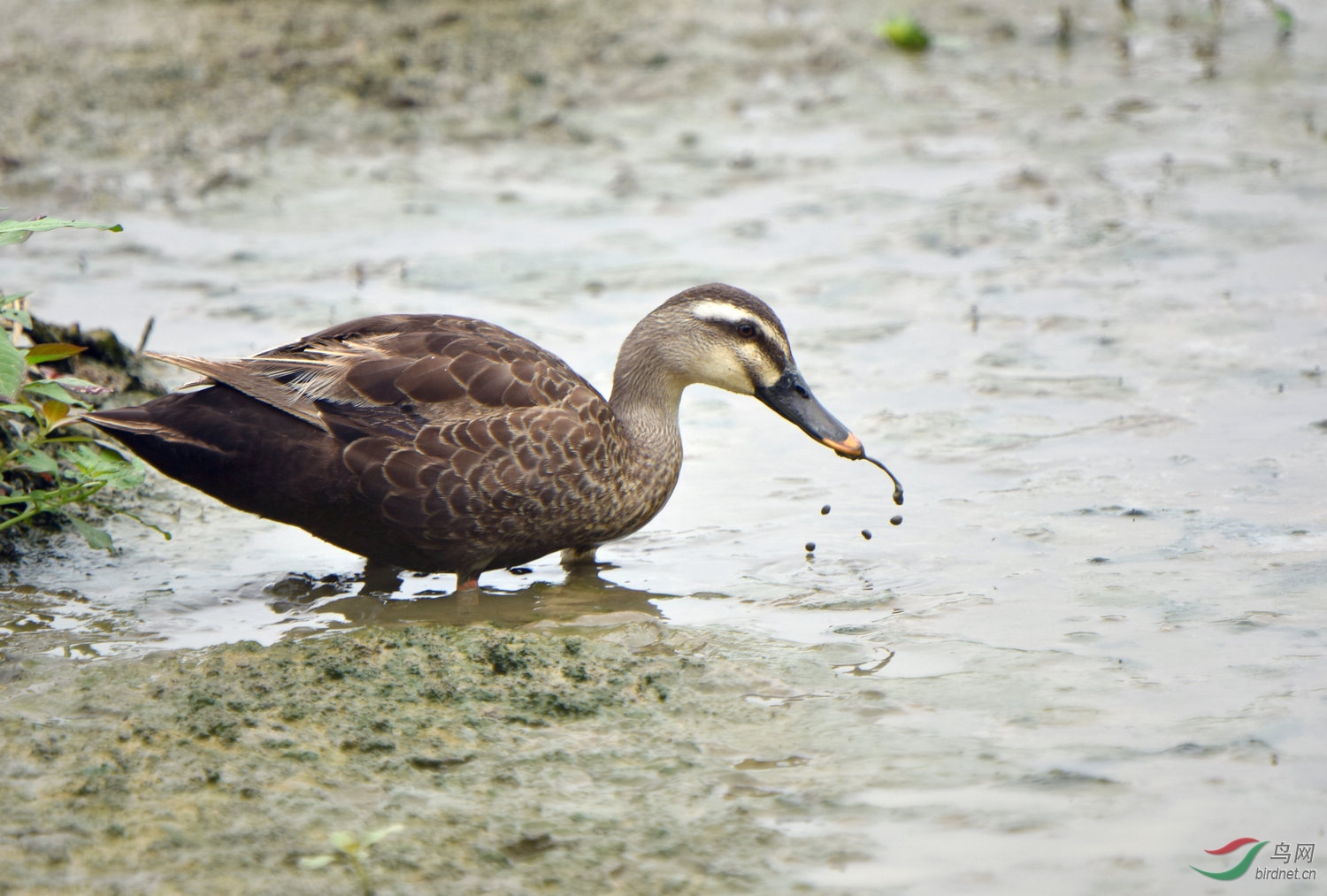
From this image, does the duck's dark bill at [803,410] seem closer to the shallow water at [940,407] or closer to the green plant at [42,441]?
the shallow water at [940,407]

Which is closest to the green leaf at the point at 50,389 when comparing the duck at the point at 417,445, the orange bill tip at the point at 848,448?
the duck at the point at 417,445

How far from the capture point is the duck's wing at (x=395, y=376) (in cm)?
509

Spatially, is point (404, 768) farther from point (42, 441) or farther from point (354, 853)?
point (42, 441)

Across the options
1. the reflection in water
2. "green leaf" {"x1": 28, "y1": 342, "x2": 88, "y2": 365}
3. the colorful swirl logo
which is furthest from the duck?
the colorful swirl logo

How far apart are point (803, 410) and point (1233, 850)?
2.68 m

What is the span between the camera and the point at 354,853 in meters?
3.30

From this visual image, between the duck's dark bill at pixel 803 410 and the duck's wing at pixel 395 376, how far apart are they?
2.73 ft

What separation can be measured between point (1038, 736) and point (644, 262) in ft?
16.6

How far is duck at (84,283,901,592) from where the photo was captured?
196 inches

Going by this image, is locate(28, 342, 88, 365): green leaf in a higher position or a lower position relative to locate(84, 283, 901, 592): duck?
higher

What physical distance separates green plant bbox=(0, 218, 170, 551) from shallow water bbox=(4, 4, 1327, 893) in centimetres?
32

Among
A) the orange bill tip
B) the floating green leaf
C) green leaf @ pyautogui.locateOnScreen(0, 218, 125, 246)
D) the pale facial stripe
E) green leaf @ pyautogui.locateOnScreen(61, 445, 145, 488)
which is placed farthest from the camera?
the floating green leaf

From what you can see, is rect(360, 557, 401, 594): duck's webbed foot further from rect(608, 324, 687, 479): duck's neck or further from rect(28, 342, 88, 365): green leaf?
rect(28, 342, 88, 365): green leaf

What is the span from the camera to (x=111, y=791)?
12.0ft
